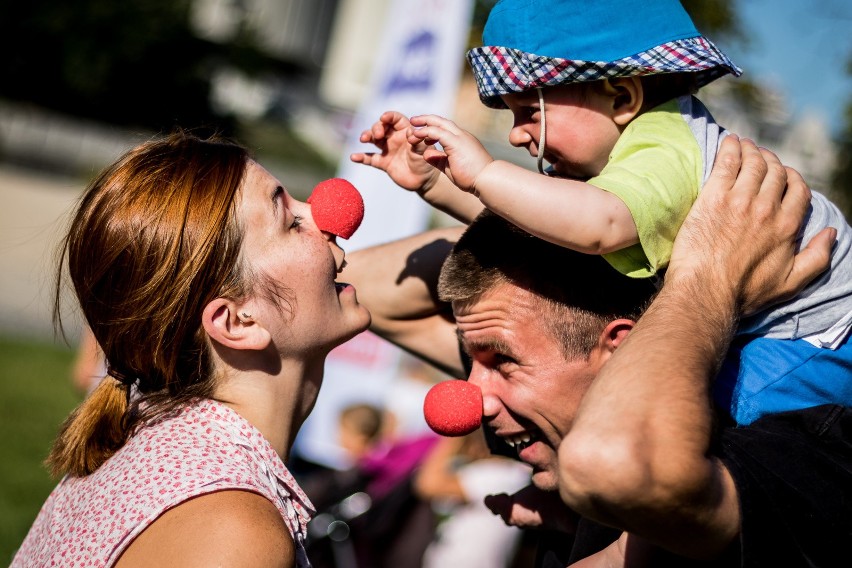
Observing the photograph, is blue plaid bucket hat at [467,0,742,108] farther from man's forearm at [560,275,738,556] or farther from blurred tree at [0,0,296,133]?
blurred tree at [0,0,296,133]

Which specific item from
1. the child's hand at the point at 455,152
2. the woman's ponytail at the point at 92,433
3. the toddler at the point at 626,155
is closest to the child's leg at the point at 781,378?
the toddler at the point at 626,155

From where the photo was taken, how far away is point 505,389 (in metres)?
2.33

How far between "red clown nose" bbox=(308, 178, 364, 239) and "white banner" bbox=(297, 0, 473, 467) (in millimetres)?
3284

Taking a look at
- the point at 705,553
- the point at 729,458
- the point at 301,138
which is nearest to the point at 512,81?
the point at 729,458

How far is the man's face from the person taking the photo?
2.27 metres

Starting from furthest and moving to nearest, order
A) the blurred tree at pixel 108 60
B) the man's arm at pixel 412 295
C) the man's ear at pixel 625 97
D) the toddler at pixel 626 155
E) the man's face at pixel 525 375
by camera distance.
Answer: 1. the blurred tree at pixel 108 60
2. the man's arm at pixel 412 295
3. the man's face at pixel 525 375
4. the man's ear at pixel 625 97
5. the toddler at pixel 626 155

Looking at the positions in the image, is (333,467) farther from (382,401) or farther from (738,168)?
(738,168)

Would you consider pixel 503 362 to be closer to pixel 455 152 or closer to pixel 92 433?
pixel 455 152

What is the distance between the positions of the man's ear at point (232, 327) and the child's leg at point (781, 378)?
110 cm

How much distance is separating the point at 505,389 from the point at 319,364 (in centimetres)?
52

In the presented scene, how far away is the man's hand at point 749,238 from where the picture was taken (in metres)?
1.93

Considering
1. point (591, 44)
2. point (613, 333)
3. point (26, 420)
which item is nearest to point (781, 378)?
point (613, 333)

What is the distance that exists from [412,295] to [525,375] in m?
0.65

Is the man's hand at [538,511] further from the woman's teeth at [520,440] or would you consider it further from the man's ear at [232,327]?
the man's ear at [232,327]
